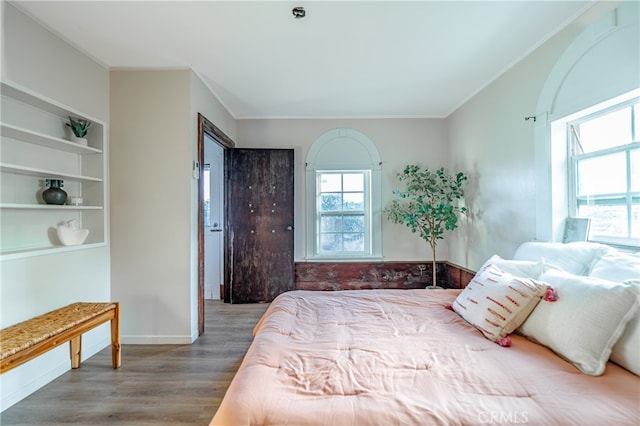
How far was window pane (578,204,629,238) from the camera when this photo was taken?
5.84ft

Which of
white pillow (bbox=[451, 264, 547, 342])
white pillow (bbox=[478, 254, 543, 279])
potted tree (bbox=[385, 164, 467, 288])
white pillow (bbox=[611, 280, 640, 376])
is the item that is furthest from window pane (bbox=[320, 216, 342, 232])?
white pillow (bbox=[611, 280, 640, 376])

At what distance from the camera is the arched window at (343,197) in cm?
402

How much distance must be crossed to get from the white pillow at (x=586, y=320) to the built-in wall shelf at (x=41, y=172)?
9.76 feet

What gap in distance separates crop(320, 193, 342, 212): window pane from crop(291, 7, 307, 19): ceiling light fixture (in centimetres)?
242

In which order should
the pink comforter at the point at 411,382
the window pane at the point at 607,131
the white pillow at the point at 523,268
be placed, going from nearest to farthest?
the pink comforter at the point at 411,382
the white pillow at the point at 523,268
the window pane at the point at 607,131

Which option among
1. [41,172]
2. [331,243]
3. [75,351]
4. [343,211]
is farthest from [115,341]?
[343,211]

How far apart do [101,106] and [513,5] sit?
10.7ft

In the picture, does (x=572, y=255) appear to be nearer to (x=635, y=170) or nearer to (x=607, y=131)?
(x=635, y=170)

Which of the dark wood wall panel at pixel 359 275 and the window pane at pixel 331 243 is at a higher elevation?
the window pane at pixel 331 243

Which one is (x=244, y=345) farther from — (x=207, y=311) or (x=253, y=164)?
(x=253, y=164)

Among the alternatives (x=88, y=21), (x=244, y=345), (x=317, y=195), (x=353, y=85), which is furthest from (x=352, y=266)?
(x=88, y=21)

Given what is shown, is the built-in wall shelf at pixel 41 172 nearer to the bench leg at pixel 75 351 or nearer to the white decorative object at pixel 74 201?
the white decorative object at pixel 74 201

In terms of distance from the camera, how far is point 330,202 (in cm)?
411

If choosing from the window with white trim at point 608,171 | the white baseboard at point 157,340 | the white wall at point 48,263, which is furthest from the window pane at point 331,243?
the window with white trim at point 608,171
